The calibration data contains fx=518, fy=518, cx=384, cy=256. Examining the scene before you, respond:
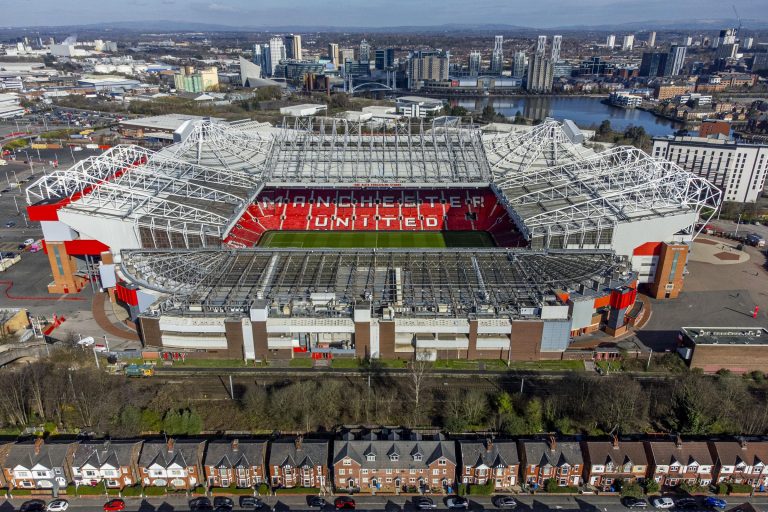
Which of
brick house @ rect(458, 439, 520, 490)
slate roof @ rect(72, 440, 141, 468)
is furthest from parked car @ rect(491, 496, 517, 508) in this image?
slate roof @ rect(72, 440, 141, 468)

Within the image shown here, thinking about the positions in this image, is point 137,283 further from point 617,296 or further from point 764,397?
point 764,397

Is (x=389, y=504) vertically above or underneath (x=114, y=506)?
underneath

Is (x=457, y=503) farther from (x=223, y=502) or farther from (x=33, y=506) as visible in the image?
(x=33, y=506)

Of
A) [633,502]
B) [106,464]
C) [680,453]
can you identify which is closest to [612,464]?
[633,502]

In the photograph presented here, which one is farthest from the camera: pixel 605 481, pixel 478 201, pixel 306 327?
pixel 478 201

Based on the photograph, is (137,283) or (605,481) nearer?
(605,481)

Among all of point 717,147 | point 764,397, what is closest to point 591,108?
point 717,147
